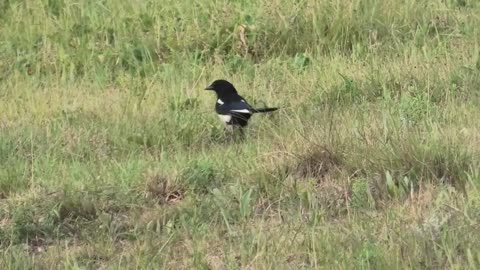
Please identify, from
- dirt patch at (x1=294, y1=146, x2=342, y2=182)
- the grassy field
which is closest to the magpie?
the grassy field

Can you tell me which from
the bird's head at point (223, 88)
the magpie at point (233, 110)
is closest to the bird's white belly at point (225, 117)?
the magpie at point (233, 110)

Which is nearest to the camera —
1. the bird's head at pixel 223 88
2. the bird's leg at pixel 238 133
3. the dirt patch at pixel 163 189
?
the dirt patch at pixel 163 189

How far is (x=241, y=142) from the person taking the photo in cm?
502

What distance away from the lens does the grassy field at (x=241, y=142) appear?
348 centimetres

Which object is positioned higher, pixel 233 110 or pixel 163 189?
pixel 233 110

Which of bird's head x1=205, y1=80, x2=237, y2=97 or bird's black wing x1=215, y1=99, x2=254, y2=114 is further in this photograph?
bird's head x1=205, y1=80, x2=237, y2=97

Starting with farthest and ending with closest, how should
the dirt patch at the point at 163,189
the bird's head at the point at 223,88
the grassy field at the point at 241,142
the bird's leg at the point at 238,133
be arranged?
the bird's head at the point at 223,88 < the bird's leg at the point at 238,133 < the dirt patch at the point at 163,189 < the grassy field at the point at 241,142

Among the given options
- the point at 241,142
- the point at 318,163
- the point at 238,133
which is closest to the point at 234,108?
the point at 238,133

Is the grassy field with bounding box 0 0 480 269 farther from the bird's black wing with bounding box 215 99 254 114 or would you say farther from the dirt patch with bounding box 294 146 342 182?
Answer: the bird's black wing with bounding box 215 99 254 114

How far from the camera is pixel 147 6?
7.67 m

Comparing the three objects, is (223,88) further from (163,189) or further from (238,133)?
(163,189)

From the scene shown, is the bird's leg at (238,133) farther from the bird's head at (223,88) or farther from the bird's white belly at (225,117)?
the bird's head at (223,88)

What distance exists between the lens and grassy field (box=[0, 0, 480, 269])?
348 centimetres

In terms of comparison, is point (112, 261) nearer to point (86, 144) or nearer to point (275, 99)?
point (86, 144)
